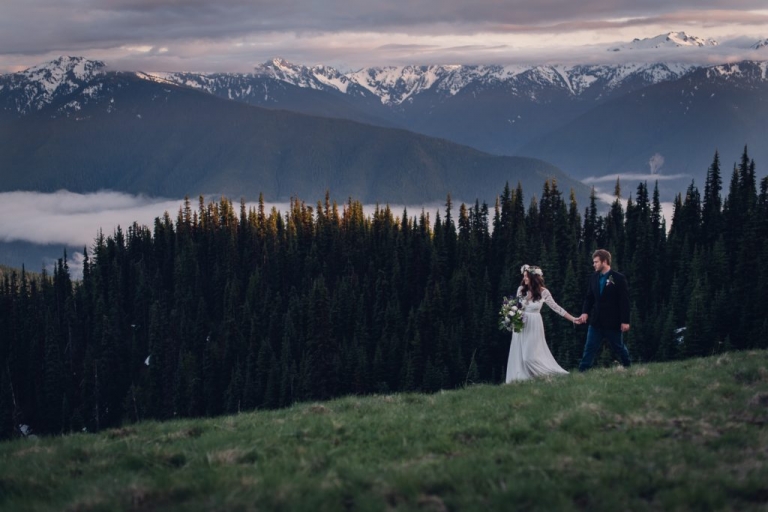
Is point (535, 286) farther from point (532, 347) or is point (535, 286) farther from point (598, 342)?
point (598, 342)

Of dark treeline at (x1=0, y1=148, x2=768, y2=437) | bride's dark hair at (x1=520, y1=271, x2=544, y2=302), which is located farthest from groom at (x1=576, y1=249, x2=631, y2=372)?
dark treeline at (x1=0, y1=148, x2=768, y2=437)

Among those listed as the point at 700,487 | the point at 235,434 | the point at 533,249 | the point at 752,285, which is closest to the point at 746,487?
the point at 700,487

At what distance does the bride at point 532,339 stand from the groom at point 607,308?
115 centimetres

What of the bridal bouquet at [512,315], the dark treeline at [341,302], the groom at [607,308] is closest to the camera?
the groom at [607,308]

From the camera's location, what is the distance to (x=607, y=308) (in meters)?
23.3

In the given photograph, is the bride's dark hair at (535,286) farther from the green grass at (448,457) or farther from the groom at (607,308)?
the green grass at (448,457)

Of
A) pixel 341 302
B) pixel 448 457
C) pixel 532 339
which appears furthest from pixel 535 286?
pixel 341 302

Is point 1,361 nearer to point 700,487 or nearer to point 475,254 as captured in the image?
point 475,254

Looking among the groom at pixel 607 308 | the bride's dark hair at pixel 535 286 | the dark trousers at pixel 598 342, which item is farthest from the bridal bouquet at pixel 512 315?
the dark trousers at pixel 598 342

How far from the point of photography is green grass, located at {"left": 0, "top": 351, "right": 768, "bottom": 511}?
10.8 meters

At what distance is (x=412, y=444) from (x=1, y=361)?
6210 inches

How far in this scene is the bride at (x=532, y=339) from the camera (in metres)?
24.6

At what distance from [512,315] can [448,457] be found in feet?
41.3

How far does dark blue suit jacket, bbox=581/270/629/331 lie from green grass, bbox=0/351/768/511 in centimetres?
498
